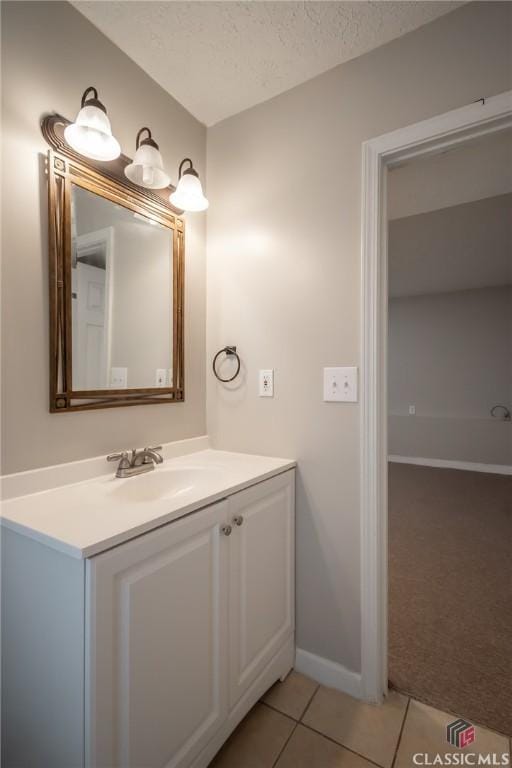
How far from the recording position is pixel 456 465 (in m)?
4.82

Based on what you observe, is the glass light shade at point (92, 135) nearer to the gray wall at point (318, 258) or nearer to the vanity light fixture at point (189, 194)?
the vanity light fixture at point (189, 194)

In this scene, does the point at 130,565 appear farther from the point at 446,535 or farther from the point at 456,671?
the point at 446,535

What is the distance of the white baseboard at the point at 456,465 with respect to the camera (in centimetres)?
454

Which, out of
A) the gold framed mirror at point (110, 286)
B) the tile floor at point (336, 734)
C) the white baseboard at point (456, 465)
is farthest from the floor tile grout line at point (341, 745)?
the white baseboard at point (456, 465)

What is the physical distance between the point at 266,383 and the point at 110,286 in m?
0.73

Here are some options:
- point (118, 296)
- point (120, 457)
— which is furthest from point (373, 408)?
point (118, 296)

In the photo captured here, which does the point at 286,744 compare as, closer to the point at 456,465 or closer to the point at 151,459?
the point at 151,459

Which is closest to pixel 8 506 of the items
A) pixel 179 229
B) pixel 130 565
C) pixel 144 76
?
pixel 130 565

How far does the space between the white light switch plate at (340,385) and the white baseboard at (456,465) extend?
4.26 meters

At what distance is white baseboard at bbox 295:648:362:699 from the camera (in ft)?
4.43

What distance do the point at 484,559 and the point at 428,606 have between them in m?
0.77

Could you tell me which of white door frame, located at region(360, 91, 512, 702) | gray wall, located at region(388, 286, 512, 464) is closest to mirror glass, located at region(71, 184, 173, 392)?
white door frame, located at region(360, 91, 512, 702)

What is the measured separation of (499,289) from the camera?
4.65 meters

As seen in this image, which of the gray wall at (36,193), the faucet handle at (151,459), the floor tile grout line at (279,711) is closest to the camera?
the gray wall at (36,193)
